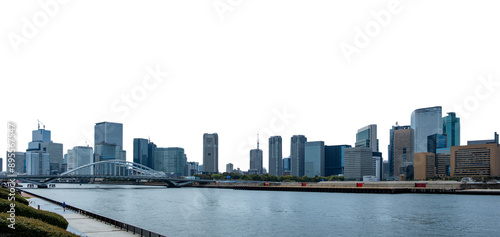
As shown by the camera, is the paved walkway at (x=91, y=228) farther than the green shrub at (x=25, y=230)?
Yes

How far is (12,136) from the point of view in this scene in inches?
949

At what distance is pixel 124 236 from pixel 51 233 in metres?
14.1

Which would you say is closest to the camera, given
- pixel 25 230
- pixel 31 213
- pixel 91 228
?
pixel 25 230

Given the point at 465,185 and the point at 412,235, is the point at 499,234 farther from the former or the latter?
the point at 465,185

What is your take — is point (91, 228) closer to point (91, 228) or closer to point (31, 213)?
point (91, 228)

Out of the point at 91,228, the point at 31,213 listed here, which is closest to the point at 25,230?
the point at 31,213

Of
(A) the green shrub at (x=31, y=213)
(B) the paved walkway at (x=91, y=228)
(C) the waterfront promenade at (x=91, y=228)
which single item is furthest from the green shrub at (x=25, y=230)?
(B) the paved walkway at (x=91, y=228)

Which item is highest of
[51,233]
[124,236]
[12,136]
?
[12,136]

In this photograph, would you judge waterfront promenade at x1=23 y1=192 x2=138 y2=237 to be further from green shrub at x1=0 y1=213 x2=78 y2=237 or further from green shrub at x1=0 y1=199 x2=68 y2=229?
green shrub at x1=0 y1=213 x2=78 y2=237

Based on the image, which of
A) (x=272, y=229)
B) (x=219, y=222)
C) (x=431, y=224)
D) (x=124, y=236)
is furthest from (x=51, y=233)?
(x=431, y=224)

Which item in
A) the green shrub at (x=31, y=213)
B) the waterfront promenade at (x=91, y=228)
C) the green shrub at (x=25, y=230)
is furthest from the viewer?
the waterfront promenade at (x=91, y=228)

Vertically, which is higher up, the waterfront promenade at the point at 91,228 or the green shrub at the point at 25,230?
the green shrub at the point at 25,230

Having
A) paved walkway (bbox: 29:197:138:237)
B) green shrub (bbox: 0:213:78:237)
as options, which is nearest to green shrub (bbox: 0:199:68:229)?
green shrub (bbox: 0:213:78:237)

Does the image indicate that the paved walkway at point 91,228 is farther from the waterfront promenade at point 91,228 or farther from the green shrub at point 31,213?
the green shrub at point 31,213
